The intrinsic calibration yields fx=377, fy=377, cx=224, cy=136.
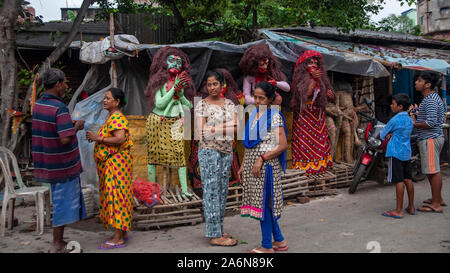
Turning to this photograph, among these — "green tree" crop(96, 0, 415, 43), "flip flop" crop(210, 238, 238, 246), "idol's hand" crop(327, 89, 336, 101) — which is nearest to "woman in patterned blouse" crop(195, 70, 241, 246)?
"flip flop" crop(210, 238, 238, 246)

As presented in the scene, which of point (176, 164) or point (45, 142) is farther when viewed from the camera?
point (176, 164)

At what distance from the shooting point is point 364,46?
913 centimetres

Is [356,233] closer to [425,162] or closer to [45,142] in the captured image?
[425,162]

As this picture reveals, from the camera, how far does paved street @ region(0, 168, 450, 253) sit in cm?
375

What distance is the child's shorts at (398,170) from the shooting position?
15.1 ft

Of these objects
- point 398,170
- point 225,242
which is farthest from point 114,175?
point 398,170

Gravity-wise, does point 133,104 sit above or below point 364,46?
below

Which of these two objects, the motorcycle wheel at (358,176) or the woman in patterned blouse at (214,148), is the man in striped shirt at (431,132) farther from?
the woman in patterned blouse at (214,148)

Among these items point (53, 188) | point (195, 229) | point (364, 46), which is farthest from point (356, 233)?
point (364, 46)

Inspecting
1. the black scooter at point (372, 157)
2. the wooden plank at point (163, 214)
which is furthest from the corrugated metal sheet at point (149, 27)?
the wooden plank at point (163, 214)

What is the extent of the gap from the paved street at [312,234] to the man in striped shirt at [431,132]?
1.09 ft
